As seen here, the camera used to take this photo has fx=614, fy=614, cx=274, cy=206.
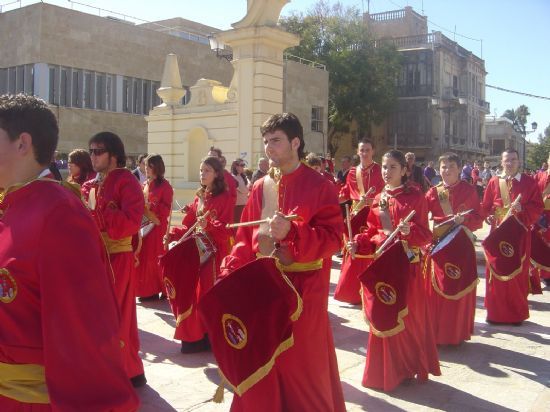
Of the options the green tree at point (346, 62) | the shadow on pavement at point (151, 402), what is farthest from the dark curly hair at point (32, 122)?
the green tree at point (346, 62)

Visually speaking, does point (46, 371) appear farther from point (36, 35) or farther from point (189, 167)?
point (36, 35)

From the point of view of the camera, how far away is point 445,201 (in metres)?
6.60

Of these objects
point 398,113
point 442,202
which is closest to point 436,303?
point 442,202

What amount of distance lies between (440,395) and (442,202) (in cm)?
228

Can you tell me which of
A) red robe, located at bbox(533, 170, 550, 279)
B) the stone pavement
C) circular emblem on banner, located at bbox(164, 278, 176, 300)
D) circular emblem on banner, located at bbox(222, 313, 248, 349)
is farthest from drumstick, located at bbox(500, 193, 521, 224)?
circular emblem on banner, located at bbox(222, 313, 248, 349)

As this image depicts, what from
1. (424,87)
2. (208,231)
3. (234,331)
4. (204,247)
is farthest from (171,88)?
(424,87)

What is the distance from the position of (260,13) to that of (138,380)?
9929 mm

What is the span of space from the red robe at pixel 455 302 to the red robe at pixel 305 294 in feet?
9.25

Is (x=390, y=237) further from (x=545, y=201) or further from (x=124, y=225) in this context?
(x=545, y=201)

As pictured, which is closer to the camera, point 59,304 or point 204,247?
point 59,304

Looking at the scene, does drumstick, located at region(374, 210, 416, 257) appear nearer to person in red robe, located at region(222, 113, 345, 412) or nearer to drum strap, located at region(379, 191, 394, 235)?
drum strap, located at region(379, 191, 394, 235)

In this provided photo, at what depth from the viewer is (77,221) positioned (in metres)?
2.09

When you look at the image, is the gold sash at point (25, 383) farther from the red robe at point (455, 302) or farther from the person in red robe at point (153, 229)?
the person in red robe at point (153, 229)

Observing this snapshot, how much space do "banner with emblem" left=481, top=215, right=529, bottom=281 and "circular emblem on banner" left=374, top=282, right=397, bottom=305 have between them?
2.96 meters
